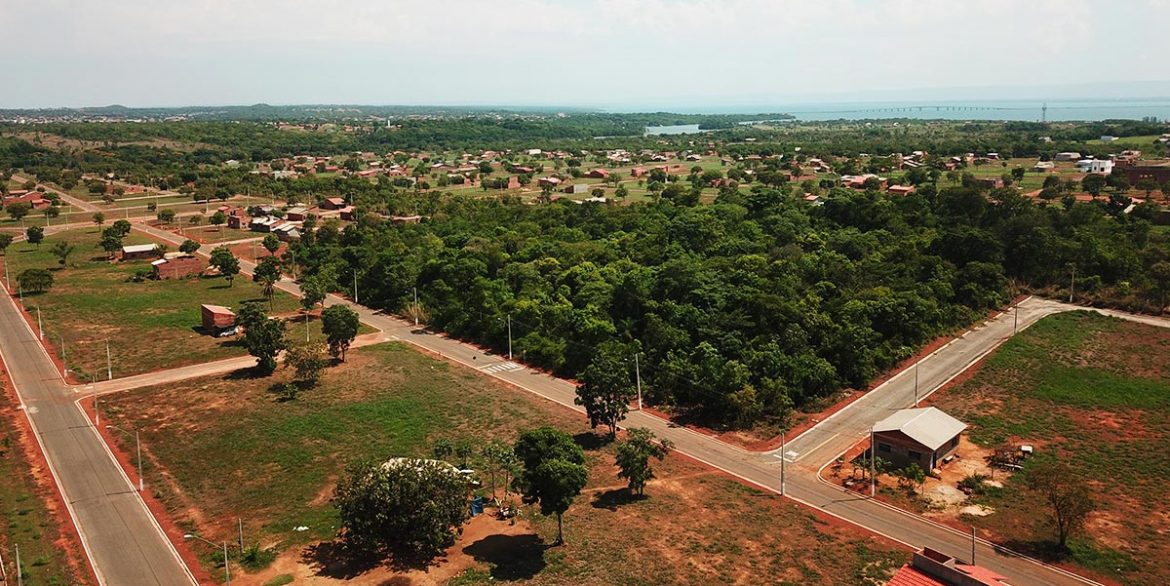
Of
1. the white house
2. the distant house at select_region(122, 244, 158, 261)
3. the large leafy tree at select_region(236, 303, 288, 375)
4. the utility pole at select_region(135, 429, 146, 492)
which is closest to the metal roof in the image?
the utility pole at select_region(135, 429, 146, 492)

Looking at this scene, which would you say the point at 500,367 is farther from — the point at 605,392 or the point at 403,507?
the point at 403,507

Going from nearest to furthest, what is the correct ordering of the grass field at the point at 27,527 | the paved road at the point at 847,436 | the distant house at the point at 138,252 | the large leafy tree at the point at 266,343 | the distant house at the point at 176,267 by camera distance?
the grass field at the point at 27,527
the paved road at the point at 847,436
the large leafy tree at the point at 266,343
the distant house at the point at 176,267
the distant house at the point at 138,252

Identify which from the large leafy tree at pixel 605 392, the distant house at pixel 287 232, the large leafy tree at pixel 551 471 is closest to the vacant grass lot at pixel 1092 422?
the large leafy tree at pixel 605 392

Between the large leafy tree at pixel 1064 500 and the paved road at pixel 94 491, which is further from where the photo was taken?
the large leafy tree at pixel 1064 500

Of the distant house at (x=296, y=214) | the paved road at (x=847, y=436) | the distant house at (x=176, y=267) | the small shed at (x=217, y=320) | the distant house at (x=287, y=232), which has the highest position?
the distant house at (x=296, y=214)

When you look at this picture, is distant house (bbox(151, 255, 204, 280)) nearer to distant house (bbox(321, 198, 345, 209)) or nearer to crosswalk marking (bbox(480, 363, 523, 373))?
distant house (bbox(321, 198, 345, 209))

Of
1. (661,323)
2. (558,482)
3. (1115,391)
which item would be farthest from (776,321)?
(558,482)

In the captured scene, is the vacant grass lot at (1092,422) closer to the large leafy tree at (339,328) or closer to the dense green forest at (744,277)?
the dense green forest at (744,277)
